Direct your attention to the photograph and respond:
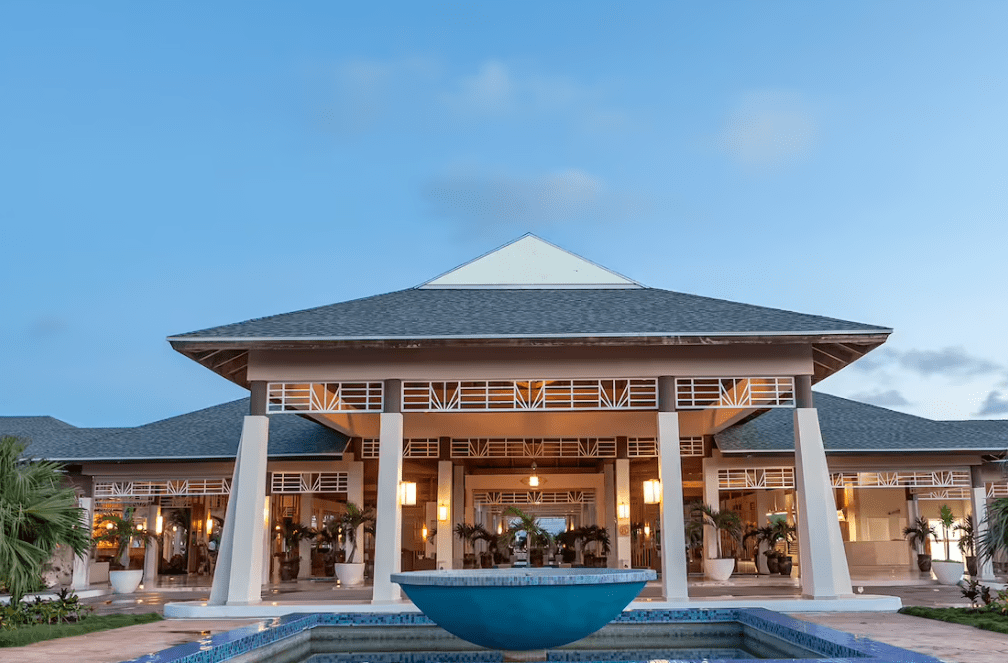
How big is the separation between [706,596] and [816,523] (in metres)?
2.49

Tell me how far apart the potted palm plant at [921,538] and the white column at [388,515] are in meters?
16.6

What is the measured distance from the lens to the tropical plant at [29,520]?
11.2 metres

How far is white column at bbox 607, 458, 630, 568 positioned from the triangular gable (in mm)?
5279

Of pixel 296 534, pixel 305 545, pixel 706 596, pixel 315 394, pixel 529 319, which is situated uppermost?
pixel 529 319

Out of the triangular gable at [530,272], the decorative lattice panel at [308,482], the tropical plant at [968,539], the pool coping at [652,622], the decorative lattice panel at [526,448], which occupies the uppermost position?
the triangular gable at [530,272]

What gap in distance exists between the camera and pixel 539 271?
21844 millimetres

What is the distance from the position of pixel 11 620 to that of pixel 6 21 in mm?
20172

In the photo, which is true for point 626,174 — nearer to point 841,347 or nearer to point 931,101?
point 931,101

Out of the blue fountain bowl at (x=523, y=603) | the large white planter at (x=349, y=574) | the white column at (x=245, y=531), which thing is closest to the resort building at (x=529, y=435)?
the white column at (x=245, y=531)

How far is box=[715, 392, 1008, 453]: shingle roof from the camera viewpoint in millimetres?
22984

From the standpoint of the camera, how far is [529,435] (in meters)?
23.6

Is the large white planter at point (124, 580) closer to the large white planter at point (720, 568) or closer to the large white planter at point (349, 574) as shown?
the large white planter at point (349, 574)

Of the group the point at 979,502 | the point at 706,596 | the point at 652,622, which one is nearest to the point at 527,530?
the point at 706,596

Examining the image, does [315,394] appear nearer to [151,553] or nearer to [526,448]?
[526,448]
